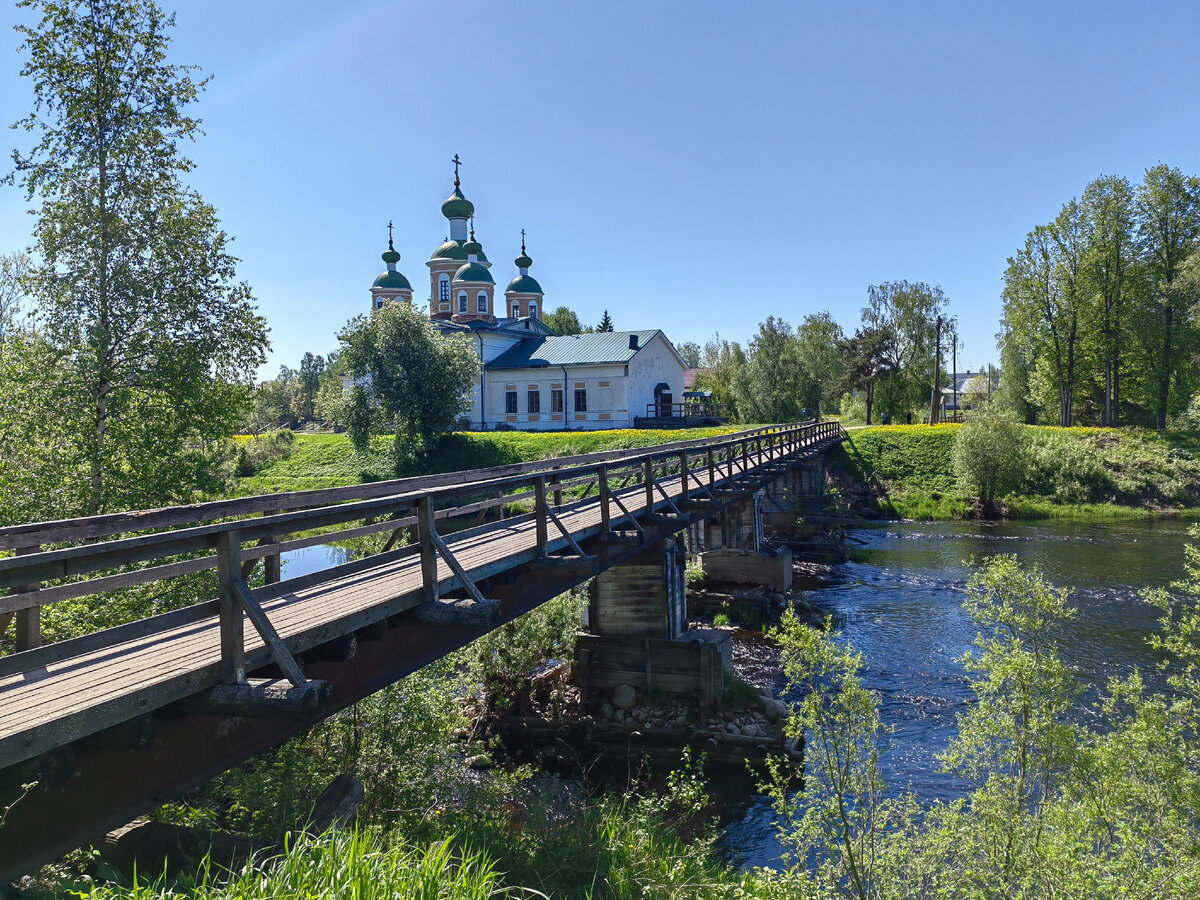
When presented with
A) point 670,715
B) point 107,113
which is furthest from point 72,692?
point 107,113

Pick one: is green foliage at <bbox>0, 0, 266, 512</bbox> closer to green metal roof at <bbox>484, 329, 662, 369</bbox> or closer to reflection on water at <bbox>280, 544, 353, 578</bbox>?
reflection on water at <bbox>280, 544, 353, 578</bbox>

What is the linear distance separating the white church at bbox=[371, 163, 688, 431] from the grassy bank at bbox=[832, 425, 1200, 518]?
15809 mm

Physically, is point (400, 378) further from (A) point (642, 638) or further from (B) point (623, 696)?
(B) point (623, 696)

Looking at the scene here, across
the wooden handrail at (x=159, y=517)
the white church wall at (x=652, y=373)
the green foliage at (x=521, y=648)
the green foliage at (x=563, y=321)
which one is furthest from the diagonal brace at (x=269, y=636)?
the green foliage at (x=563, y=321)

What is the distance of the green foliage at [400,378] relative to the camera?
43.8 meters

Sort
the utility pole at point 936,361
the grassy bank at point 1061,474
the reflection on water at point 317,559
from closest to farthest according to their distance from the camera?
the reflection on water at point 317,559 → the grassy bank at point 1061,474 → the utility pole at point 936,361

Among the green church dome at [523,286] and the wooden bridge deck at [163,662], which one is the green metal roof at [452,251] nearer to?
the green church dome at [523,286]

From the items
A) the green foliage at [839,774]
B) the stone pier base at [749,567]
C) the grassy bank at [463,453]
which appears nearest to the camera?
the green foliage at [839,774]

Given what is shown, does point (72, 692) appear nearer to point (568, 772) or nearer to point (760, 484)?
point (568, 772)

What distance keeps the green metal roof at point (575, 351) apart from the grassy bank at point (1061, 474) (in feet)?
55.8

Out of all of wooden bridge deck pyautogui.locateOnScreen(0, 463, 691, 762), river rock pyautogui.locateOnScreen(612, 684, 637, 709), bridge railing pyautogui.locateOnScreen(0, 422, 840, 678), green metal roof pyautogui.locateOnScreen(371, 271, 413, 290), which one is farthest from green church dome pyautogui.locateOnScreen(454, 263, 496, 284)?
wooden bridge deck pyautogui.locateOnScreen(0, 463, 691, 762)

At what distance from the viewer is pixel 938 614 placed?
2055 cm

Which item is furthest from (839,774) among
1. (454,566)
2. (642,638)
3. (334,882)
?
(642,638)

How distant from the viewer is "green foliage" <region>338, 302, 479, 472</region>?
43.8 m
